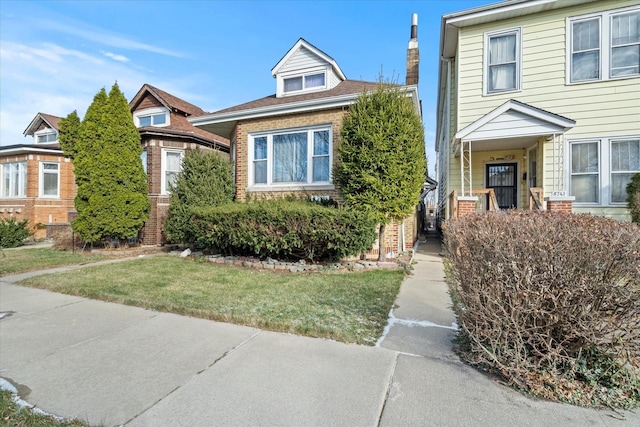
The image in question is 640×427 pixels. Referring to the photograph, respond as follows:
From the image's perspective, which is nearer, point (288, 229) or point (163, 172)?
point (288, 229)

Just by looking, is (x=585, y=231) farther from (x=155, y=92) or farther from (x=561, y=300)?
(x=155, y=92)

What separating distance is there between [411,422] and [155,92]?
56.7 feet

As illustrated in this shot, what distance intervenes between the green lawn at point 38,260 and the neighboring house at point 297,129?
16.2 ft

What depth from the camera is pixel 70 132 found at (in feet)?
33.8

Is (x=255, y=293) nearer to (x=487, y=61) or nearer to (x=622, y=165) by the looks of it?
(x=487, y=61)

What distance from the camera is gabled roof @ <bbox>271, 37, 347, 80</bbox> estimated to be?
37.2 ft

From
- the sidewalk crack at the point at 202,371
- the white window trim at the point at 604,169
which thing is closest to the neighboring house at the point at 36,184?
the sidewalk crack at the point at 202,371

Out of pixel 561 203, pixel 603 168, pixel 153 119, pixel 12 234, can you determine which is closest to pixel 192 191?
pixel 153 119

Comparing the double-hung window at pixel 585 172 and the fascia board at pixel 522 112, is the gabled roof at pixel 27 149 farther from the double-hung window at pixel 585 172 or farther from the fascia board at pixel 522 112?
the double-hung window at pixel 585 172

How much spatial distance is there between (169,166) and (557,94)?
44.5 ft

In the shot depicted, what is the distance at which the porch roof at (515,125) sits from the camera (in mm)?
8273

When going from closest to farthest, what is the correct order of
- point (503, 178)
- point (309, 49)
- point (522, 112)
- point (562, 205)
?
point (562, 205) → point (522, 112) → point (503, 178) → point (309, 49)

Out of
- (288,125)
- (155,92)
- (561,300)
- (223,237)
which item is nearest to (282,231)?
(223,237)

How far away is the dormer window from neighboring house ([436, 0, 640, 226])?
24.3 meters
